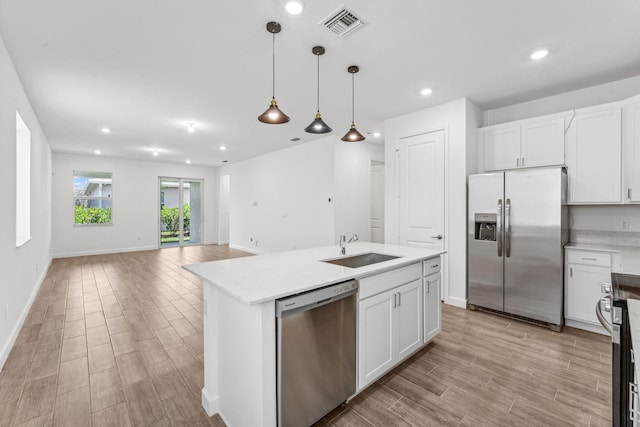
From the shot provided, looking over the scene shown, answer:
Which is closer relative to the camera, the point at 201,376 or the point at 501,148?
the point at 201,376

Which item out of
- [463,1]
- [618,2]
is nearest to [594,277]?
[618,2]

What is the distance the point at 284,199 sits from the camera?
7000 mm

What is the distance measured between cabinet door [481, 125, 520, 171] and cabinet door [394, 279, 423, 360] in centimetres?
234

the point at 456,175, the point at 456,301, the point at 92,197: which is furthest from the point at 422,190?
the point at 92,197

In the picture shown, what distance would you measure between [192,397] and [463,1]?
3.42 metres

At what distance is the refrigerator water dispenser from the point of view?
3500 millimetres

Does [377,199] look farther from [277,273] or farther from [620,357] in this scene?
[620,357]

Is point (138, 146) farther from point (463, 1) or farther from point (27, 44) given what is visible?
point (463, 1)

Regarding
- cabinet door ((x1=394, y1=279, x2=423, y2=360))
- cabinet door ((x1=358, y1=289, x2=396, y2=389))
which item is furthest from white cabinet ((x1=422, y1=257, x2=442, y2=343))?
cabinet door ((x1=358, y1=289, x2=396, y2=389))

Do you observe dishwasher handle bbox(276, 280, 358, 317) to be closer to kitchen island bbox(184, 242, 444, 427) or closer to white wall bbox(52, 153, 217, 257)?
kitchen island bbox(184, 242, 444, 427)

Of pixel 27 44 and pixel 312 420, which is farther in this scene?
pixel 27 44

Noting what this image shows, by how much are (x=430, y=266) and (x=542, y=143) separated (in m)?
2.30

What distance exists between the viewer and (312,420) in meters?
1.68

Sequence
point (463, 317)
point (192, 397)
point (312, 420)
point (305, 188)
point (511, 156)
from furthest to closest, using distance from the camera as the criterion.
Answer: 1. point (305, 188)
2. point (511, 156)
3. point (463, 317)
4. point (192, 397)
5. point (312, 420)
